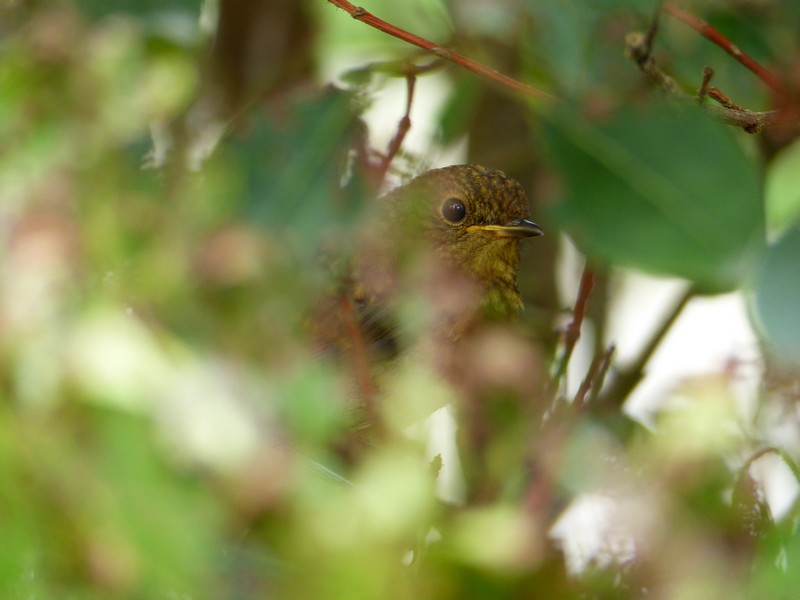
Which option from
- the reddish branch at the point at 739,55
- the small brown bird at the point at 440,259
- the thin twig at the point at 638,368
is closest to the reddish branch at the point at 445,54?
the reddish branch at the point at 739,55

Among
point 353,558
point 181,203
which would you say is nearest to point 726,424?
point 353,558

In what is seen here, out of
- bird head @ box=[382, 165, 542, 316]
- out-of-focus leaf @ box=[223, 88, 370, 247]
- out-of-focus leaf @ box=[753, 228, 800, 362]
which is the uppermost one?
out-of-focus leaf @ box=[753, 228, 800, 362]

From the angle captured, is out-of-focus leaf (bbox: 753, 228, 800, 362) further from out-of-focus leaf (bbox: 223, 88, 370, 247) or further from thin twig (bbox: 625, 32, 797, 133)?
out-of-focus leaf (bbox: 223, 88, 370, 247)

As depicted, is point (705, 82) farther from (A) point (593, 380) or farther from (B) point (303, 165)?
(B) point (303, 165)

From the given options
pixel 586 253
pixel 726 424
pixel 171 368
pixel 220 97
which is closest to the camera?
pixel 586 253

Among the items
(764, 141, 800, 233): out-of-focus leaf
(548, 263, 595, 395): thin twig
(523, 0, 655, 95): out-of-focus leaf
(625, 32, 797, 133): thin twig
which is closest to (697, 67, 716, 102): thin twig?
(625, 32, 797, 133): thin twig

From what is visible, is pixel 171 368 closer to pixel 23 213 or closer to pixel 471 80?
pixel 23 213
